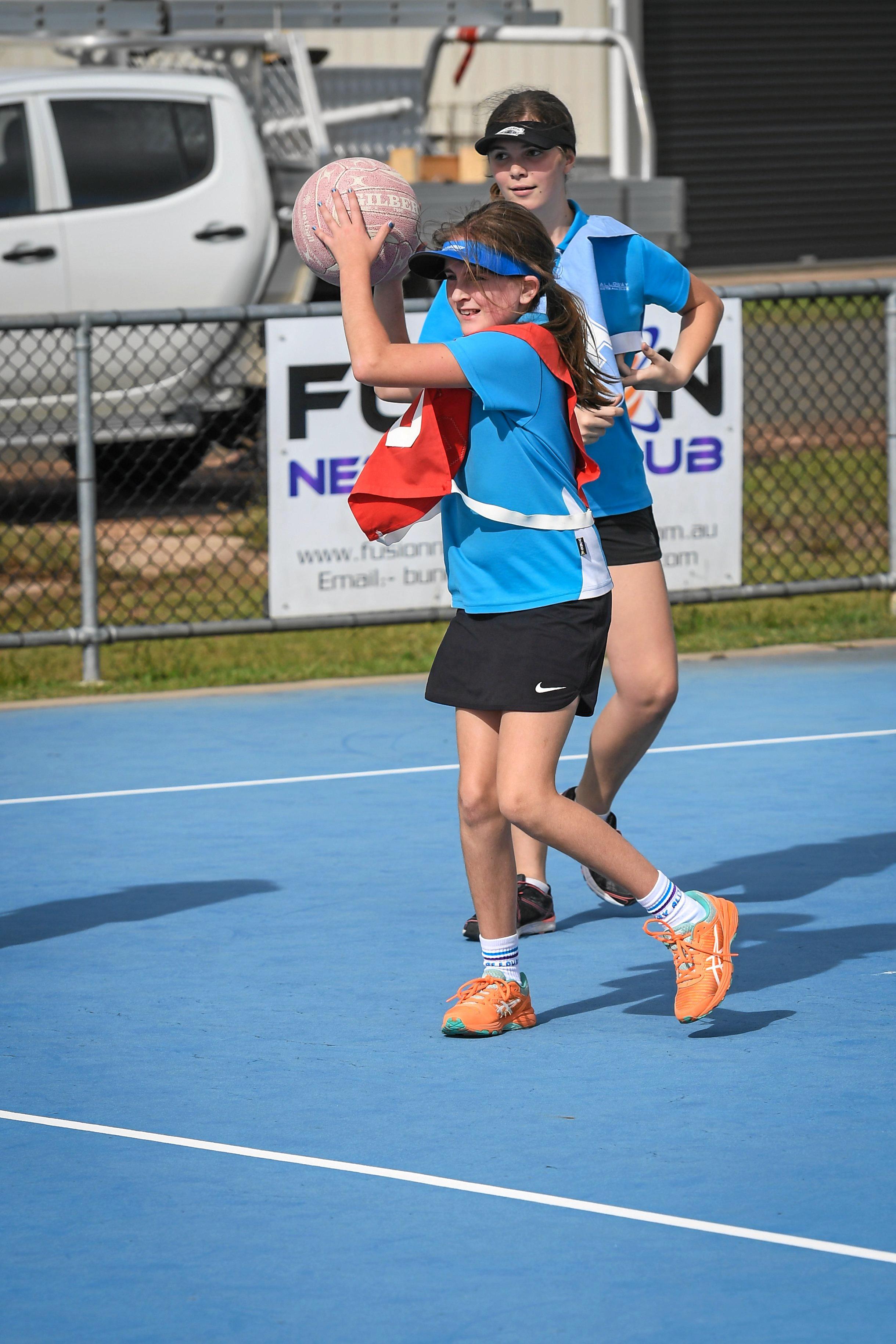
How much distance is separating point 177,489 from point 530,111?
7.90 m

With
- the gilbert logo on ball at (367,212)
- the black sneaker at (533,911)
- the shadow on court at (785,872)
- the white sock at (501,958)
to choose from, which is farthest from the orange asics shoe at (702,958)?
the gilbert logo on ball at (367,212)

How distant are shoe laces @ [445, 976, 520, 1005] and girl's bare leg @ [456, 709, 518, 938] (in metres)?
0.10

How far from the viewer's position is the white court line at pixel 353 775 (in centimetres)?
746

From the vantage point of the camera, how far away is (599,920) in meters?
5.87

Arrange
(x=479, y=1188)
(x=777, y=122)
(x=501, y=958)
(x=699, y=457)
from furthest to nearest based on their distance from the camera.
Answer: (x=777, y=122)
(x=699, y=457)
(x=501, y=958)
(x=479, y=1188)

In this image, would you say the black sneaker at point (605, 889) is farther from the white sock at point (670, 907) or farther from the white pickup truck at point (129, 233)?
the white pickup truck at point (129, 233)

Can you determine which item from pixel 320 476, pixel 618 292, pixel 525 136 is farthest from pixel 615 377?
pixel 320 476

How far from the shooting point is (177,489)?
1301cm

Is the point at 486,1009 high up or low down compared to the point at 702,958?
down

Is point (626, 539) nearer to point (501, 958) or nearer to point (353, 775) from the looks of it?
point (501, 958)

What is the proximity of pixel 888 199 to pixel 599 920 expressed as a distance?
85.8 ft

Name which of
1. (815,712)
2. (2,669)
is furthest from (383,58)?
(815,712)

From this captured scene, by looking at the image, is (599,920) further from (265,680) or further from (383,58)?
(383,58)

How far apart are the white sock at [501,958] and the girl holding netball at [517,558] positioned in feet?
0.04
